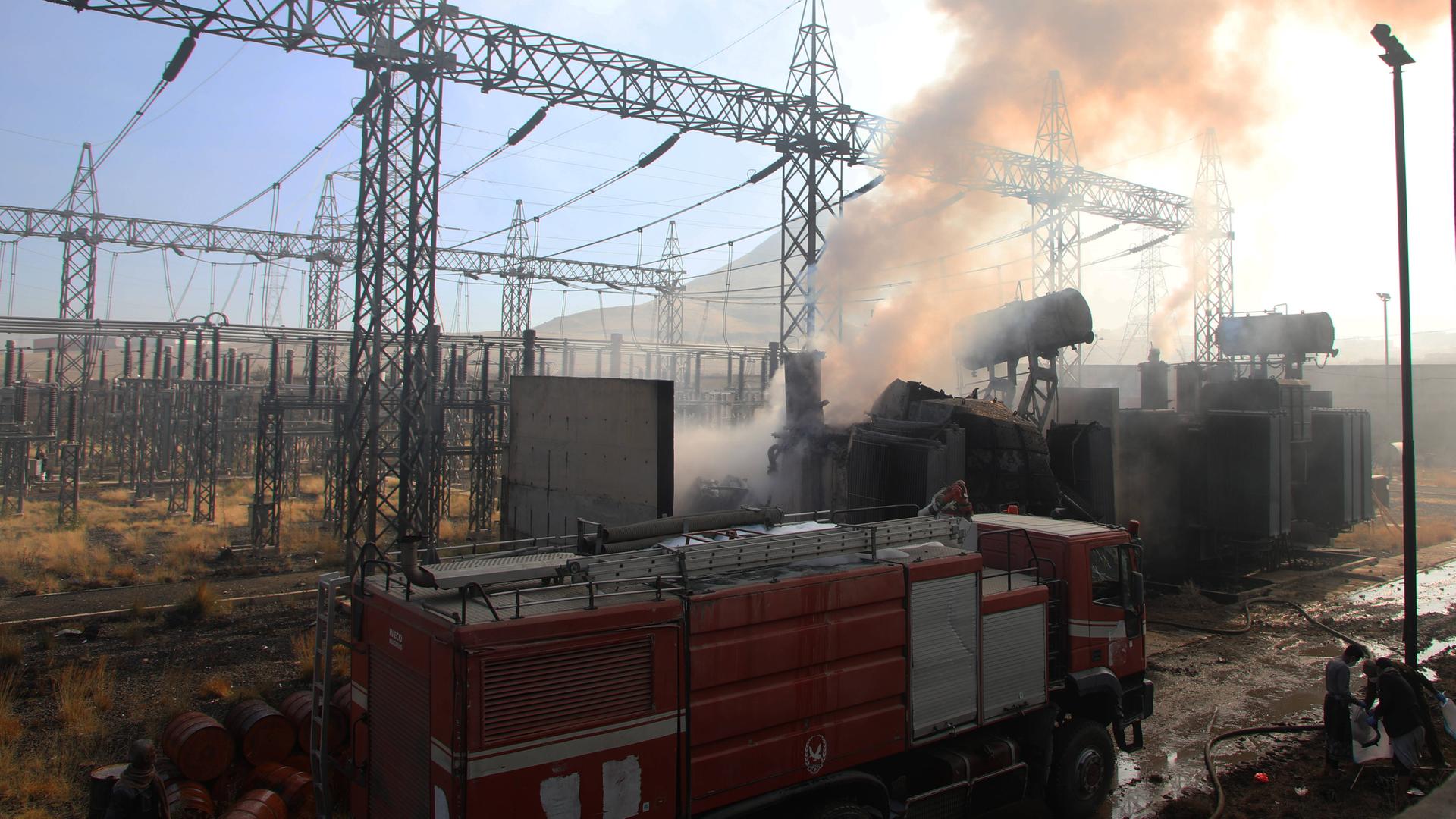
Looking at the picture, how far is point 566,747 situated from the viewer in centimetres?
412

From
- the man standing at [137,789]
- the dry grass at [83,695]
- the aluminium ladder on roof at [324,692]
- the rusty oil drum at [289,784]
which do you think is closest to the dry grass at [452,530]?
the dry grass at [83,695]

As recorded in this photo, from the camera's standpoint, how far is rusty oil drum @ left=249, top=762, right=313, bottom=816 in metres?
6.95

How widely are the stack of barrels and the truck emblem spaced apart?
12.8 ft

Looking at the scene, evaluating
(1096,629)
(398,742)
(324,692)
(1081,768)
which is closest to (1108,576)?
(1096,629)

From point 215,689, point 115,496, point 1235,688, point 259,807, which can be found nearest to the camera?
point 259,807

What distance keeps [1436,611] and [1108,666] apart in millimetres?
11171

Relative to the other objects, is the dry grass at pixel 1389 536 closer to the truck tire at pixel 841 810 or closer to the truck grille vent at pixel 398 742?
the truck tire at pixel 841 810

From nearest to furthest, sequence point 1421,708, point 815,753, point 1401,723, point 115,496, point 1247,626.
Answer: point 815,753 → point 1401,723 → point 1421,708 → point 1247,626 → point 115,496

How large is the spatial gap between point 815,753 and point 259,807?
4326 millimetres

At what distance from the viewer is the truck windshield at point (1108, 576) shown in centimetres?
695

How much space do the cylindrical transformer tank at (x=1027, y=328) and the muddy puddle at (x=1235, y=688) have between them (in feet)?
19.1

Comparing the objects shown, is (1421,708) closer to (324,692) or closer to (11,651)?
(324,692)

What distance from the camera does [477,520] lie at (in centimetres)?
2100

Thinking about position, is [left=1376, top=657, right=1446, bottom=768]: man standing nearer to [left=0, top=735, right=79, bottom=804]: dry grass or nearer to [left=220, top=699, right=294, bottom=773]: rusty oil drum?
[left=220, top=699, right=294, bottom=773]: rusty oil drum
